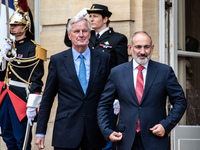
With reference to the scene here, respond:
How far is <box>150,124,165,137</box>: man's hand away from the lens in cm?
438

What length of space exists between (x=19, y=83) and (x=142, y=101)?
7.30ft

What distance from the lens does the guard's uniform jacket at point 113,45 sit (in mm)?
6262

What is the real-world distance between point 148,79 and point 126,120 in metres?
0.40

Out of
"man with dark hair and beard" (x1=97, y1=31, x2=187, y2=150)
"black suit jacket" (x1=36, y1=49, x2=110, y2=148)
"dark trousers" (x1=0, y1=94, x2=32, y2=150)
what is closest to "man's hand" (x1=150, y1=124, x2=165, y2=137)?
"man with dark hair and beard" (x1=97, y1=31, x2=187, y2=150)

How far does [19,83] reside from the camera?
20.6 feet

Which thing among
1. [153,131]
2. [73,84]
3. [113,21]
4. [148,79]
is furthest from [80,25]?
[113,21]

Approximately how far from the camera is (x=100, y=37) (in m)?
6.45

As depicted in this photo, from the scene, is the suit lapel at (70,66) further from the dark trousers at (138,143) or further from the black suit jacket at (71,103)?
the dark trousers at (138,143)

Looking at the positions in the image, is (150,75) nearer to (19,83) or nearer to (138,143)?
(138,143)

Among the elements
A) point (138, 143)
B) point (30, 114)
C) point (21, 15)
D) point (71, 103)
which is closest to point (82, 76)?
point (71, 103)

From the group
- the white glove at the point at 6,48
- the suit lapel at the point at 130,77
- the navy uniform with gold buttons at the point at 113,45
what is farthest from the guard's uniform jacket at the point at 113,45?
the suit lapel at the point at 130,77

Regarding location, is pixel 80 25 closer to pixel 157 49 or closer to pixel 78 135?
pixel 78 135

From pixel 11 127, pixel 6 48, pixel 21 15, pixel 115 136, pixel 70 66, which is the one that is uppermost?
pixel 21 15

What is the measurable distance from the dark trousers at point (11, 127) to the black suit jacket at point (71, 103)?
1.18m
